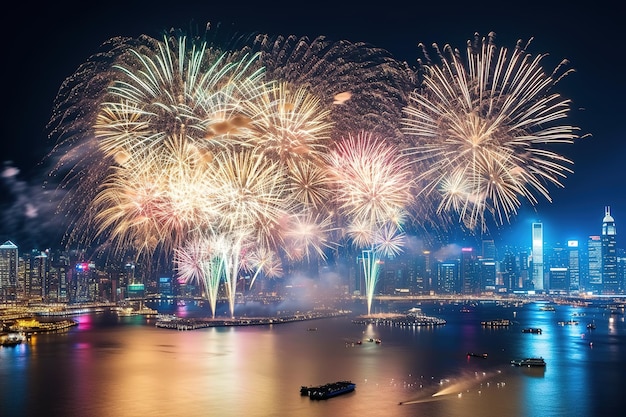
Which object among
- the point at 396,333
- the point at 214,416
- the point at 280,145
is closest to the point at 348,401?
the point at 214,416

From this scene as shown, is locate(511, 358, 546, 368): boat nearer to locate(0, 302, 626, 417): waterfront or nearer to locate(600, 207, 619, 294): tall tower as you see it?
locate(0, 302, 626, 417): waterfront

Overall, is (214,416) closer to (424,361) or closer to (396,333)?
(424,361)

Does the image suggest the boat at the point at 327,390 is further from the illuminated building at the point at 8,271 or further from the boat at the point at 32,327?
the illuminated building at the point at 8,271

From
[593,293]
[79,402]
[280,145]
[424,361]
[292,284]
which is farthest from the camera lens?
[593,293]

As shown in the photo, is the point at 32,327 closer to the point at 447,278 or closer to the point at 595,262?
the point at 447,278

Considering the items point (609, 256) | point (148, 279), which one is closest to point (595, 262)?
point (609, 256)

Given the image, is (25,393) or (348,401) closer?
(348,401)
